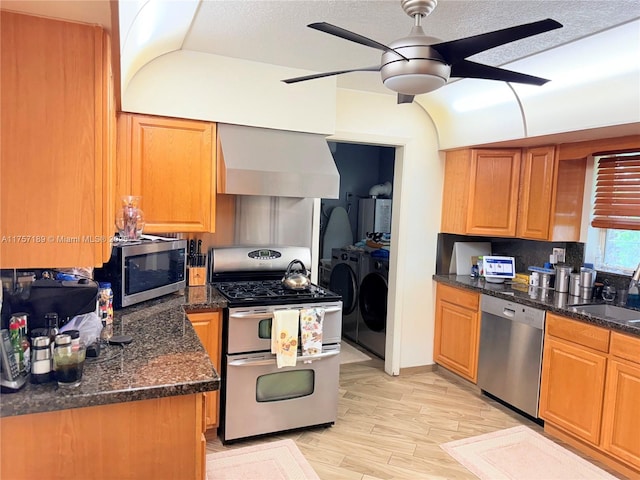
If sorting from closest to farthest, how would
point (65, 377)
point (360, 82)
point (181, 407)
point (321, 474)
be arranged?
point (65, 377)
point (181, 407)
point (321, 474)
point (360, 82)

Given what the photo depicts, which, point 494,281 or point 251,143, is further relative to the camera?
point 494,281

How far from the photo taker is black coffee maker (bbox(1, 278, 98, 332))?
5.11 feet

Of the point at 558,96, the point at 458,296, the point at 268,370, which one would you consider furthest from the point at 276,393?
the point at 558,96

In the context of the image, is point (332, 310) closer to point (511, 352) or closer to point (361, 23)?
point (511, 352)

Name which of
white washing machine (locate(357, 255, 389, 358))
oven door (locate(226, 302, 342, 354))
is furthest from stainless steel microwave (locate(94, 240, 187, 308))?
white washing machine (locate(357, 255, 389, 358))

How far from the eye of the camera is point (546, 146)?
339cm

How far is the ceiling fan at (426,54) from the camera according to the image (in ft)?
5.15

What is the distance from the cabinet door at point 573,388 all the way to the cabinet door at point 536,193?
0.92 m

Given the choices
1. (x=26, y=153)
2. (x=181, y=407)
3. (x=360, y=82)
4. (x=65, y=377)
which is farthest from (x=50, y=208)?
(x=360, y=82)

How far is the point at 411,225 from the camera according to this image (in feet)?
12.9

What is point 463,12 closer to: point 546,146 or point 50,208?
point 546,146

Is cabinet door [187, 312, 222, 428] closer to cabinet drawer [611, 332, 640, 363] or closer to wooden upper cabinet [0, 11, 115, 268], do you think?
wooden upper cabinet [0, 11, 115, 268]

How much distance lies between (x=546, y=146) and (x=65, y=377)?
3465 millimetres

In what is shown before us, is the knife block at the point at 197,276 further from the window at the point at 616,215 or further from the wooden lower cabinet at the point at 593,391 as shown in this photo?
the window at the point at 616,215
